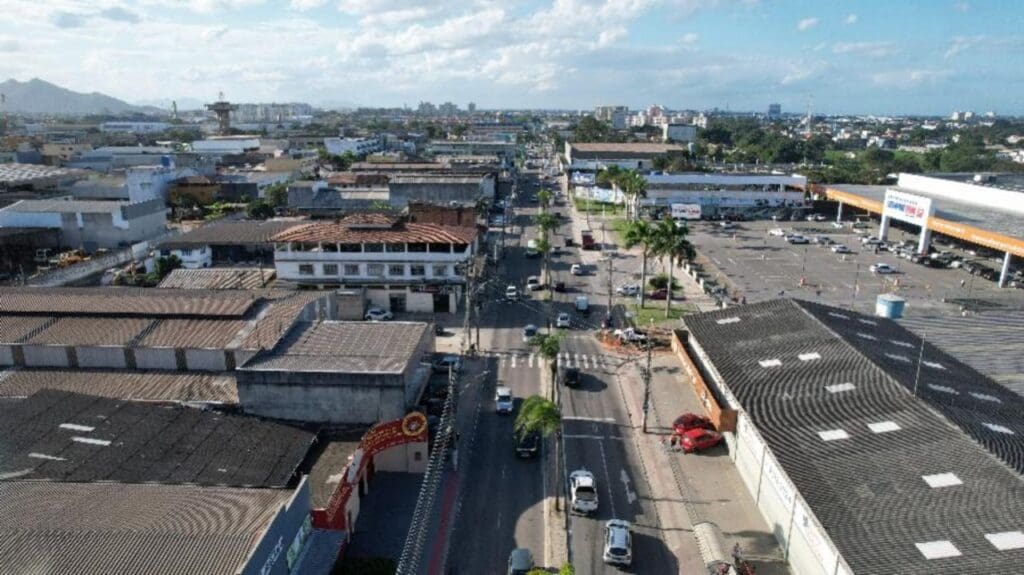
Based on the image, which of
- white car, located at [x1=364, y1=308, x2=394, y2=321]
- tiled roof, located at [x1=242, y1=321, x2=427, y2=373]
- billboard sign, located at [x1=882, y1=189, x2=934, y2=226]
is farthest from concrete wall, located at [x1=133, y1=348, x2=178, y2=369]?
billboard sign, located at [x1=882, y1=189, x2=934, y2=226]

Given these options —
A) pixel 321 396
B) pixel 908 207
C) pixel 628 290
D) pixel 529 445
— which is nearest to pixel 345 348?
pixel 321 396

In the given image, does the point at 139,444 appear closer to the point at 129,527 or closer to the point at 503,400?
the point at 129,527

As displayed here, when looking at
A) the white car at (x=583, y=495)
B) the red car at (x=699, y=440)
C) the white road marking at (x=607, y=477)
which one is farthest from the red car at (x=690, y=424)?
the white car at (x=583, y=495)

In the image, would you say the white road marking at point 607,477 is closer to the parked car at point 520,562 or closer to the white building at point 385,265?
the parked car at point 520,562

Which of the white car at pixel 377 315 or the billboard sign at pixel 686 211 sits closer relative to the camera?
the white car at pixel 377 315

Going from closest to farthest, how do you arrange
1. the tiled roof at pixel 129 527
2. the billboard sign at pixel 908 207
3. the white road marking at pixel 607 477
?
1. the tiled roof at pixel 129 527
2. the white road marking at pixel 607 477
3. the billboard sign at pixel 908 207

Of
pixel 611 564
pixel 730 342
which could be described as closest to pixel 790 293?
pixel 730 342

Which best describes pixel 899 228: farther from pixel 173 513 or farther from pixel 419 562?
pixel 173 513
